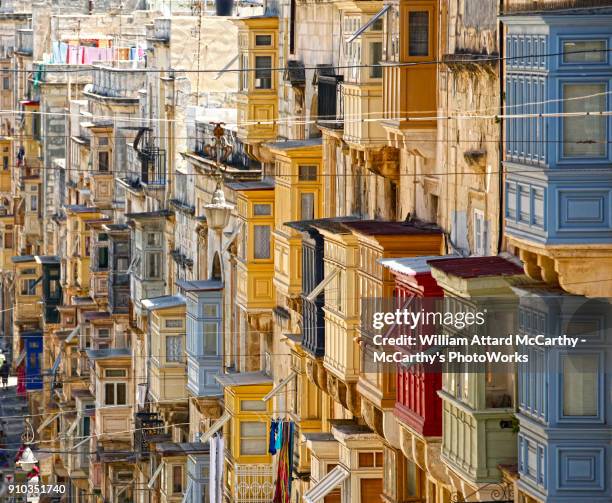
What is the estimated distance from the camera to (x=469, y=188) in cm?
3366

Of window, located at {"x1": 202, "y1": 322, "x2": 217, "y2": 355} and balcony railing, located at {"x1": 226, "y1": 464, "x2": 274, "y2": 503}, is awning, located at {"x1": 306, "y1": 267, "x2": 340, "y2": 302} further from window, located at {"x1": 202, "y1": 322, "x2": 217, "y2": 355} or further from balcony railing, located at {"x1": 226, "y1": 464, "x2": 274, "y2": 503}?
window, located at {"x1": 202, "y1": 322, "x2": 217, "y2": 355}

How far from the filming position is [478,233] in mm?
33094

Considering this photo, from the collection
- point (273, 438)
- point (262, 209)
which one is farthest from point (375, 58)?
point (262, 209)

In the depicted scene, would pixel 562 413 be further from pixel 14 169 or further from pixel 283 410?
pixel 14 169

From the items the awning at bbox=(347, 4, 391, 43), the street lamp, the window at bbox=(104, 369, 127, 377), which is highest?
the awning at bbox=(347, 4, 391, 43)

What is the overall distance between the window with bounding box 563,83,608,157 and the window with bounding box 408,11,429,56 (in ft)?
30.4

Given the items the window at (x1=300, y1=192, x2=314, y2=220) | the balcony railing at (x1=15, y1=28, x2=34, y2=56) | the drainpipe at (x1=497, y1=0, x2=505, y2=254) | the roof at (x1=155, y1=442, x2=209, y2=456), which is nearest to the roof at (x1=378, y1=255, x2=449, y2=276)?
the drainpipe at (x1=497, y1=0, x2=505, y2=254)

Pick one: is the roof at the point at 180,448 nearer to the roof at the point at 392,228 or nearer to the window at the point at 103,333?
the window at the point at 103,333

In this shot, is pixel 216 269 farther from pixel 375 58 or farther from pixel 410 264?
pixel 410 264

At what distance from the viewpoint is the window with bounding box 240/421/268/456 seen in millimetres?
50438

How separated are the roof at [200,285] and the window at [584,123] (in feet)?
92.6

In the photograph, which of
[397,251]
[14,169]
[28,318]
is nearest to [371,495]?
[397,251]

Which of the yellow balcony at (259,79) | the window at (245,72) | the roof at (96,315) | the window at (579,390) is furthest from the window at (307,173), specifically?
the roof at (96,315)

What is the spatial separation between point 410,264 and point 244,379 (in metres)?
18.3
